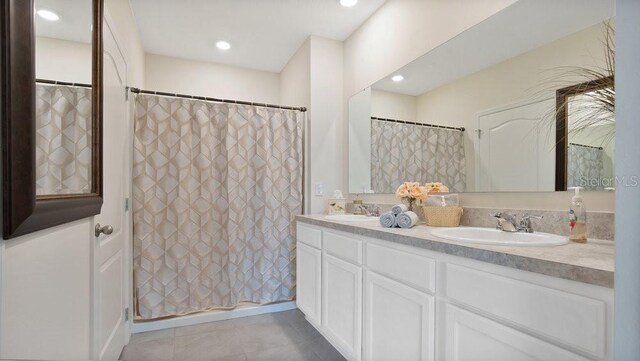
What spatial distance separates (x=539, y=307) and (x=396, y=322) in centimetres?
64

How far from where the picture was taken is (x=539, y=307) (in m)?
0.80

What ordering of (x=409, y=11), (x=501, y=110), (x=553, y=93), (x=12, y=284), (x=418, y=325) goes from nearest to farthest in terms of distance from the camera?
(x=12, y=284) → (x=418, y=325) → (x=553, y=93) → (x=501, y=110) → (x=409, y=11)

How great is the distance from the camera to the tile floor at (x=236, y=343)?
1.93 metres

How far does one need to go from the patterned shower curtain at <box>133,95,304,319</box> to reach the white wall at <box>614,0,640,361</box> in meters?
2.34

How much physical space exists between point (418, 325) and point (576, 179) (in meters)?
0.90

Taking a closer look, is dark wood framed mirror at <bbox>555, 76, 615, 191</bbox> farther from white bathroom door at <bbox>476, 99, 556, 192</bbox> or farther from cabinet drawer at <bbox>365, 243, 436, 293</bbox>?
cabinet drawer at <bbox>365, 243, 436, 293</bbox>

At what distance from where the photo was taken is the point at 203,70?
131 inches

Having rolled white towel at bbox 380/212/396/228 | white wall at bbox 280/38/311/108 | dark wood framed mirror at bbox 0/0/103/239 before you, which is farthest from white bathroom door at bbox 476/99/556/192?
dark wood framed mirror at bbox 0/0/103/239

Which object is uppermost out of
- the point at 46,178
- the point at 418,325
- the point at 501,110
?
the point at 501,110

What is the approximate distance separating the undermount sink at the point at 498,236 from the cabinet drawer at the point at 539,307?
0.50 ft

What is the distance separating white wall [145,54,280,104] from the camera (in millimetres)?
3164

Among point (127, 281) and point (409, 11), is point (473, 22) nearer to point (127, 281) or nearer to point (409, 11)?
point (409, 11)

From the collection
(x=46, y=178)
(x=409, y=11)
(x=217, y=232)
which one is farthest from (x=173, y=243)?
(x=409, y=11)

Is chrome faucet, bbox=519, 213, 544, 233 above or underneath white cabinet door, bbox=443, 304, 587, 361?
above
